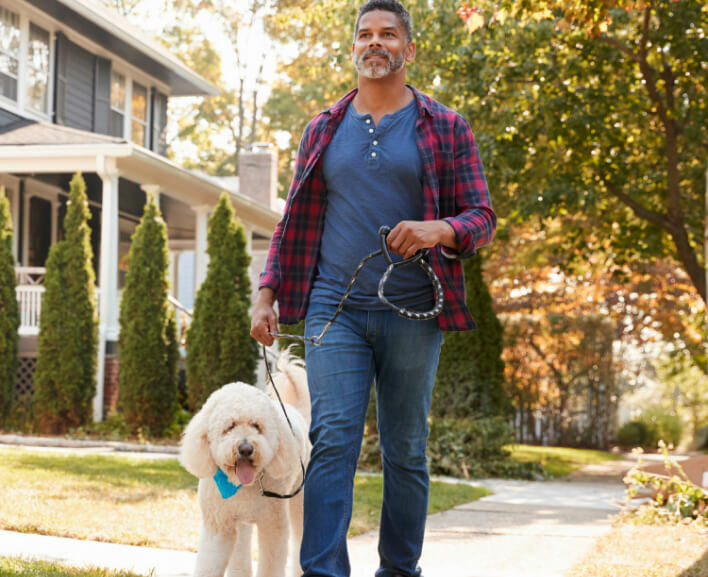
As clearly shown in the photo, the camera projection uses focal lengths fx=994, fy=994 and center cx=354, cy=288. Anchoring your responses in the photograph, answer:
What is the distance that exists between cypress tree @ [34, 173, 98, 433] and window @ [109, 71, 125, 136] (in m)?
6.43

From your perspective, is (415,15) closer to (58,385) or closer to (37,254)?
(58,385)

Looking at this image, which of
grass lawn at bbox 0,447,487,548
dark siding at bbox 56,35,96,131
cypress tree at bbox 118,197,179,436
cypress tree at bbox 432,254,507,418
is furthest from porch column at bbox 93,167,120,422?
cypress tree at bbox 432,254,507,418

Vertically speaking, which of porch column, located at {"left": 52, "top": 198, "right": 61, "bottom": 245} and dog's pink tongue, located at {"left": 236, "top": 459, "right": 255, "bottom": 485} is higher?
porch column, located at {"left": 52, "top": 198, "right": 61, "bottom": 245}

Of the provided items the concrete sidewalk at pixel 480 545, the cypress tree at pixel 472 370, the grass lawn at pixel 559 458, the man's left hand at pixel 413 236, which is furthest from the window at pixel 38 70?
the man's left hand at pixel 413 236

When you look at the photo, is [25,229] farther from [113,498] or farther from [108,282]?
[113,498]

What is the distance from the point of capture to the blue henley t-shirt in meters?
3.59

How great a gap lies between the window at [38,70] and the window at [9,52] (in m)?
0.37

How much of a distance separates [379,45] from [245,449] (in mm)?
1564

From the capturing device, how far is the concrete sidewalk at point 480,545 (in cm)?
498

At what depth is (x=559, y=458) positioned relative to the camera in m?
15.2

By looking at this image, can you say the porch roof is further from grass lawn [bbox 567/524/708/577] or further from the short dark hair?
the short dark hair

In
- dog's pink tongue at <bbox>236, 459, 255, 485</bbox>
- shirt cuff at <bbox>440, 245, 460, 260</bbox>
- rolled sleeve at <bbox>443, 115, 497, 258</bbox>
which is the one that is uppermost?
rolled sleeve at <bbox>443, 115, 497, 258</bbox>

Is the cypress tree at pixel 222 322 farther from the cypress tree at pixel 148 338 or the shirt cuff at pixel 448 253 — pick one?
the shirt cuff at pixel 448 253

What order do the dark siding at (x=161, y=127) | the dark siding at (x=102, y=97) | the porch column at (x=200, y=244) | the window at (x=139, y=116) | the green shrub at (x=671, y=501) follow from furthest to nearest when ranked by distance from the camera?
the dark siding at (x=161, y=127) < the window at (x=139, y=116) < the dark siding at (x=102, y=97) < the porch column at (x=200, y=244) < the green shrub at (x=671, y=501)
